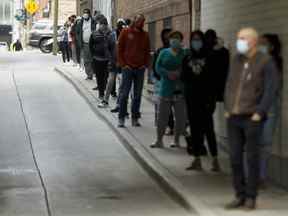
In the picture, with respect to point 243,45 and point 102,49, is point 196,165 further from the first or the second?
point 102,49

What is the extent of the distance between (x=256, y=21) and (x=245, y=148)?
3.26m

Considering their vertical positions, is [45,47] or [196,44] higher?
[196,44]

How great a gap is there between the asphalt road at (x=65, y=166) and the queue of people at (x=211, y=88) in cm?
87

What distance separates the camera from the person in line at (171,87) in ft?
45.4

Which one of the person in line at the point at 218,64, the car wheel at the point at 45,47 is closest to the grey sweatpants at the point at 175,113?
the person in line at the point at 218,64

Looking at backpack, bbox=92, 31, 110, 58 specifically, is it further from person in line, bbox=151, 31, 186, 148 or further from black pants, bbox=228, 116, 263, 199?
black pants, bbox=228, 116, 263, 199

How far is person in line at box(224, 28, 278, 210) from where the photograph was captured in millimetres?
9242

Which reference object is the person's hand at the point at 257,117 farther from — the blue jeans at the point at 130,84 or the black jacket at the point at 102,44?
the black jacket at the point at 102,44

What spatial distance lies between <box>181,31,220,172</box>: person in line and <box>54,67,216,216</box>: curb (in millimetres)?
641

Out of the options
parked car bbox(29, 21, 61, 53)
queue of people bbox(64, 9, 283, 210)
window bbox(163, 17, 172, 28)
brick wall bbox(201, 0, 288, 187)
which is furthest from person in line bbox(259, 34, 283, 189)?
parked car bbox(29, 21, 61, 53)

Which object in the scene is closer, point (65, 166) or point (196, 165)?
point (196, 165)

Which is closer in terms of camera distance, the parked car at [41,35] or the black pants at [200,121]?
the black pants at [200,121]

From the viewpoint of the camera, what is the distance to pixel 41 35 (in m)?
48.7

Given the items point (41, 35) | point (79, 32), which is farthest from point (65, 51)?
point (41, 35)
